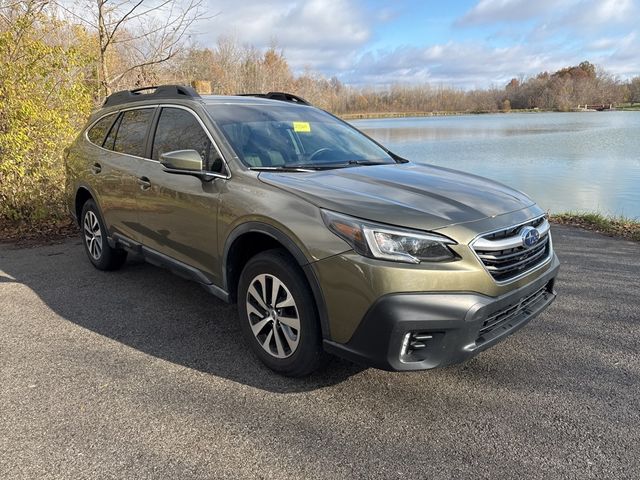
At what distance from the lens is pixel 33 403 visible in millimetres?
2852

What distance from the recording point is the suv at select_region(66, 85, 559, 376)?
8.09ft

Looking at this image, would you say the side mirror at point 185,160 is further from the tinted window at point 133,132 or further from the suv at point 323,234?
the tinted window at point 133,132

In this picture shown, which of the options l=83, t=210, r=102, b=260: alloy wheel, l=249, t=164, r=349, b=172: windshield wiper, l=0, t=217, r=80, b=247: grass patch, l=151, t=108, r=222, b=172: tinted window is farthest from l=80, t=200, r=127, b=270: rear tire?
l=249, t=164, r=349, b=172: windshield wiper

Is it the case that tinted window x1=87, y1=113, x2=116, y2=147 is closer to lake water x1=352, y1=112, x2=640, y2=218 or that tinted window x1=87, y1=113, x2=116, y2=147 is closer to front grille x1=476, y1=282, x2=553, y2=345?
front grille x1=476, y1=282, x2=553, y2=345

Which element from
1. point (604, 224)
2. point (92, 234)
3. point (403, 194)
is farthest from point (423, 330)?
point (604, 224)

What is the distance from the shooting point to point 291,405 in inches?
110

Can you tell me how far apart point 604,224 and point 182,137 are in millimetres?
6581

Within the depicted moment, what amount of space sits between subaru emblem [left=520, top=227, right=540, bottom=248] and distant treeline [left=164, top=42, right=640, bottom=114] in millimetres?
9360

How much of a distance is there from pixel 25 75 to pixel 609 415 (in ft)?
26.5

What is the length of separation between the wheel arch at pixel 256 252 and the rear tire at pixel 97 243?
7.38 ft

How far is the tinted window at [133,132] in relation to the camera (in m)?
4.29

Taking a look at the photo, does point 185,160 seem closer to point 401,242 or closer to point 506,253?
point 401,242

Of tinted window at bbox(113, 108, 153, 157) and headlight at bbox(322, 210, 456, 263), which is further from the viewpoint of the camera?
tinted window at bbox(113, 108, 153, 157)

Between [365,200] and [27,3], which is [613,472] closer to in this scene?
[365,200]
